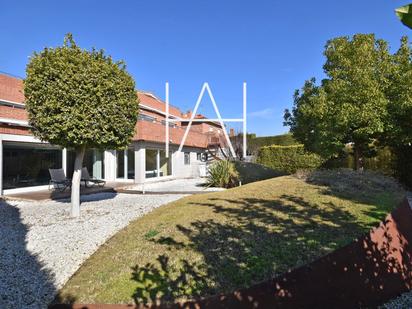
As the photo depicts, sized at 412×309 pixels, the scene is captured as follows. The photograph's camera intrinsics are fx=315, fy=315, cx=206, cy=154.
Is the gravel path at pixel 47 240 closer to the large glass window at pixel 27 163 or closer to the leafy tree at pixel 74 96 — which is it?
the leafy tree at pixel 74 96

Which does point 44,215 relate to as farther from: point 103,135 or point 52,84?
point 52,84

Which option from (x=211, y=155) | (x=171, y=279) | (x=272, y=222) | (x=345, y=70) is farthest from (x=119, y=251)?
(x=211, y=155)

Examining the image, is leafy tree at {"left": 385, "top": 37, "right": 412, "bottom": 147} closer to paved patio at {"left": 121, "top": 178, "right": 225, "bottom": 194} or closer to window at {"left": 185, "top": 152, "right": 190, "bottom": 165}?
paved patio at {"left": 121, "top": 178, "right": 225, "bottom": 194}

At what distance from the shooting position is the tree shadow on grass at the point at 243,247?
4.12 metres

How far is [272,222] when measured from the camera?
630 cm

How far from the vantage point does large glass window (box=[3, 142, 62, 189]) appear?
1425 cm

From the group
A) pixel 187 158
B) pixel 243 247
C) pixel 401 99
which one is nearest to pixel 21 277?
pixel 243 247

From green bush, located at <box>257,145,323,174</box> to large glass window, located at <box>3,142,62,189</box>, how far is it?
49.7ft

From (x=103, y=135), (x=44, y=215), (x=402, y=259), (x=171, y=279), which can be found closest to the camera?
(x=171, y=279)

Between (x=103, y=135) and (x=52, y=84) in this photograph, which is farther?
(x=103, y=135)

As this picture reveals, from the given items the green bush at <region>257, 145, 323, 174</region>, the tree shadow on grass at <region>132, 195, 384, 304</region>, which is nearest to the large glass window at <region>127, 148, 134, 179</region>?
the green bush at <region>257, 145, 323, 174</region>

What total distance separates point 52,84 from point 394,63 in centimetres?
1244

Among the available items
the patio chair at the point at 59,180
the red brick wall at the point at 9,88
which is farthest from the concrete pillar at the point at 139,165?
the red brick wall at the point at 9,88

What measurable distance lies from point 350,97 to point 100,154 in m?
14.9
